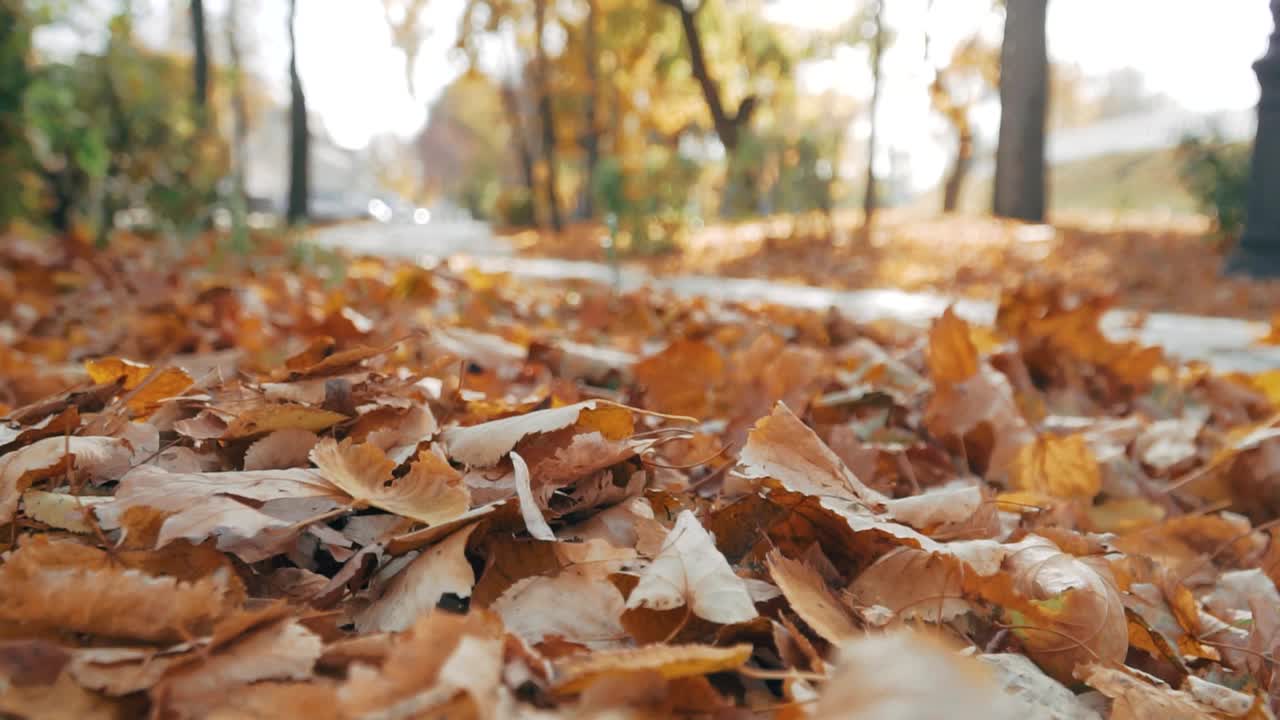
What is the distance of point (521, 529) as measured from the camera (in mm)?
1005

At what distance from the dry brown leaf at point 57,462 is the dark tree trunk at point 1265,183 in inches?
232

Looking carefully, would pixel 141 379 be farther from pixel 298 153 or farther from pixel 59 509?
pixel 298 153

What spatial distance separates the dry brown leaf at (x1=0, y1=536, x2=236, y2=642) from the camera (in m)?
0.73

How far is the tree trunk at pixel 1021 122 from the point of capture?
10.5 metres

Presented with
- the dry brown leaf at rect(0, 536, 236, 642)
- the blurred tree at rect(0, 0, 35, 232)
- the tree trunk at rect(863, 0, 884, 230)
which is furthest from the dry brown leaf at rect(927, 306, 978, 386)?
the tree trunk at rect(863, 0, 884, 230)

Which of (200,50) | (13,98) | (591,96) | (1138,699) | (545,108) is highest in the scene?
(200,50)

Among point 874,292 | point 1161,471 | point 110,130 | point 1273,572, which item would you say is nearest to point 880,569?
point 1273,572

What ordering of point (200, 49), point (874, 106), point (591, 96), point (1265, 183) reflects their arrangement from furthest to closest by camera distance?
point (591, 96) < point (200, 49) < point (874, 106) < point (1265, 183)

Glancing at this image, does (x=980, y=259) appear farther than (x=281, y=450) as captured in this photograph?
Yes

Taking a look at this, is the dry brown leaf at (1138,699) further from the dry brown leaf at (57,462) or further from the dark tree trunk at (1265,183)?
the dark tree trunk at (1265,183)

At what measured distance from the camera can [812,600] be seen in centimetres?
88

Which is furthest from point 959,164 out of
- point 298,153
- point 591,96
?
point 298,153

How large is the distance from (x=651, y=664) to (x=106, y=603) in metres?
0.42

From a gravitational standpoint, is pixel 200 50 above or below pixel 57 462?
above
